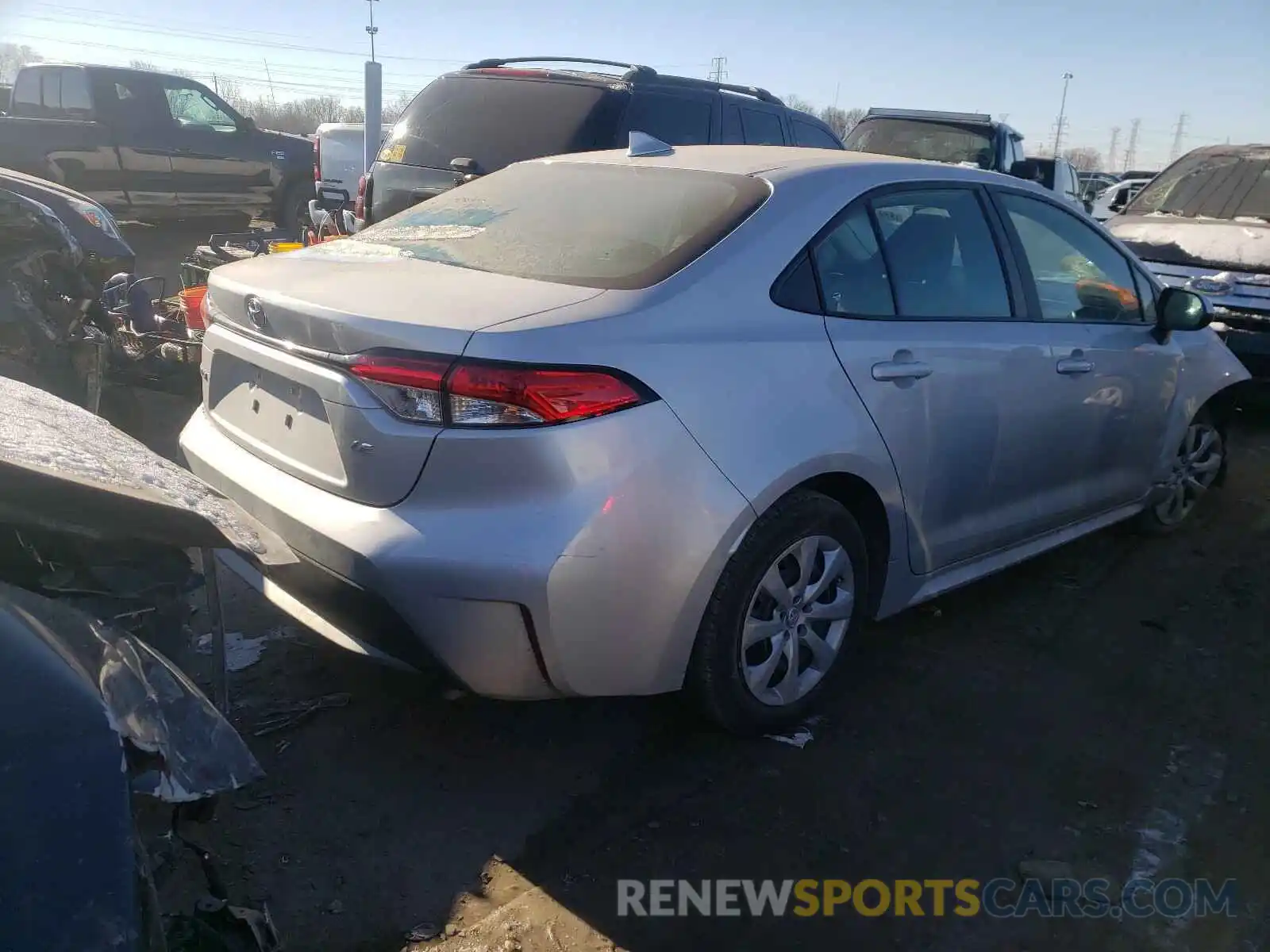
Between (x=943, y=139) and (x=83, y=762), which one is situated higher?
(x=943, y=139)

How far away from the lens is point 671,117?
6824 mm

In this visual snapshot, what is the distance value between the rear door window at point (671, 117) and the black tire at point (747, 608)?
3835 mm

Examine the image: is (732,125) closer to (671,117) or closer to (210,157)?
(671,117)

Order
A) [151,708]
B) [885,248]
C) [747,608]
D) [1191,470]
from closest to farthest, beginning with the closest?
[151,708] → [747,608] → [885,248] → [1191,470]

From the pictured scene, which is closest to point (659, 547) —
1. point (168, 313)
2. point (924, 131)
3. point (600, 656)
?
point (600, 656)

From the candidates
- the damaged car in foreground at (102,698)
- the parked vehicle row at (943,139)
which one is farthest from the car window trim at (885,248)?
the parked vehicle row at (943,139)

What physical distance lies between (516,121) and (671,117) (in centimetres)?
104

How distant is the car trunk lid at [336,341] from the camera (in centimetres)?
252

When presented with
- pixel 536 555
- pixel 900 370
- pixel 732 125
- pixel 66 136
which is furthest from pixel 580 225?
pixel 66 136

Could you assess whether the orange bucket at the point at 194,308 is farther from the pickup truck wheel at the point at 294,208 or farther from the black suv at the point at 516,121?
the pickup truck wheel at the point at 294,208

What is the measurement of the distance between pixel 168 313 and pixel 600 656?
429 centimetres

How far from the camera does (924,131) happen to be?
38.1 feet

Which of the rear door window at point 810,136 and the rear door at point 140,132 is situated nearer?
the rear door window at point 810,136

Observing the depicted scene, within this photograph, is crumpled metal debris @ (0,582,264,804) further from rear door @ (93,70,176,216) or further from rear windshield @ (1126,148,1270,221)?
rear door @ (93,70,176,216)
